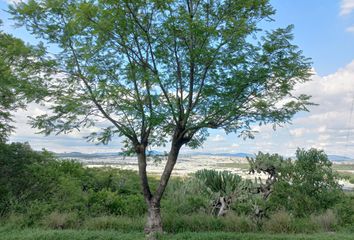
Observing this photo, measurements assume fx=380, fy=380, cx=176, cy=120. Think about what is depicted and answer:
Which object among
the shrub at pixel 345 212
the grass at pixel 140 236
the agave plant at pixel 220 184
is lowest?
the grass at pixel 140 236

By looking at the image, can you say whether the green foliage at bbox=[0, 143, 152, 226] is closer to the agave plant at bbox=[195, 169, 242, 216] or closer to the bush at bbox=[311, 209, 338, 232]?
the agave plant at bbox=[195, 169, 242, 216]

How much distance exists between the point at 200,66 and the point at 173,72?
2.39ft

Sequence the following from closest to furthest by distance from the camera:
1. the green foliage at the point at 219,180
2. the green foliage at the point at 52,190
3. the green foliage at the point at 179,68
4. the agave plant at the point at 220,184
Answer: the green foliage at the point at 179,68
the green foliage at the point at 52,190
the agave plant at the point at 220,184
the green foliage at the point at 219,180

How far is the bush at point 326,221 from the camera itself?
1031cm

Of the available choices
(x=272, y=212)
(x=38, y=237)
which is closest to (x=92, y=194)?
(x=38, y=237)

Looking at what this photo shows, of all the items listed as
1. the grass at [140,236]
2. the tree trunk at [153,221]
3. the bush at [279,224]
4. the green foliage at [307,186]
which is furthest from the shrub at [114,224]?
the green foliage at [307,186]

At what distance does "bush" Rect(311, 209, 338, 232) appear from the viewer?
10.3 metres

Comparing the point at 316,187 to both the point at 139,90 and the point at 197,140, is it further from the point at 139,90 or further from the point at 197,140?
the point at 139,90

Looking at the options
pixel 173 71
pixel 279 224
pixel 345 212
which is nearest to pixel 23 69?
pixel 173 71

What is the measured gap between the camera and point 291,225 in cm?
1023

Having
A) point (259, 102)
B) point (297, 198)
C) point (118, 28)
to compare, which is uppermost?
point (118, 28)

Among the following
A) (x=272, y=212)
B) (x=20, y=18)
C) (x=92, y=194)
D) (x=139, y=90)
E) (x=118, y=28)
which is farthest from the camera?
(x=92, y=194)

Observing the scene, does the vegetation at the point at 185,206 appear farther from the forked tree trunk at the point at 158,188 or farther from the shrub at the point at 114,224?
the forked tree trunk at the point at 158,188

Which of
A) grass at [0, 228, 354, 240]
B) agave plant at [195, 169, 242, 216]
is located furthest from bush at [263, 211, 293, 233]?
agave plant at [195, 169, 242, 216]
